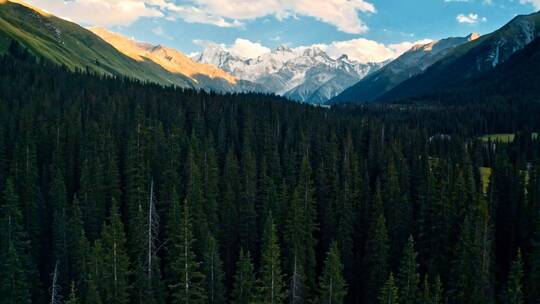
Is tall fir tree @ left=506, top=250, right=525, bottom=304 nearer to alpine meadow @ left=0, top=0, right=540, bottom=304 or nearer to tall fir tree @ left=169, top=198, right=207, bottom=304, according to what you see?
alpine meadow @ left=0, top=0, right=540, bottom=304

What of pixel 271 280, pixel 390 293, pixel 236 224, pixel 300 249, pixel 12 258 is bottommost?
pixel 390 293

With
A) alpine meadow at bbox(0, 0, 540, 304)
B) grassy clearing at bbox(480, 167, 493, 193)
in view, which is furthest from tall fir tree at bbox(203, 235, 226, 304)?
grassy clearing at bbox(480, 167, 493, 193)

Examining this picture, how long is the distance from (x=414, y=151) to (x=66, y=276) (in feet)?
286

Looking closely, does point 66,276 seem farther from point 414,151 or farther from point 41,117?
point 414,151

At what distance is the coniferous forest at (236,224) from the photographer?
5506cm

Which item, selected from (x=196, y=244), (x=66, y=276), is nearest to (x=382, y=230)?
(x=196, y=244)

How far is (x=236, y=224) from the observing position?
7656 centimetres

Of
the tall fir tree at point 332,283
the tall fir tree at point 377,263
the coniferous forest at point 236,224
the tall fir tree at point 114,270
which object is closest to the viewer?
the tall fir tree at point 114,270

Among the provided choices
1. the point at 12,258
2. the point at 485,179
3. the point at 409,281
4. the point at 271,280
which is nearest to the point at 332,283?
the point at 271,280

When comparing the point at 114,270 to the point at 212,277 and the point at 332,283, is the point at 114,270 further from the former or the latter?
the point at 332,283

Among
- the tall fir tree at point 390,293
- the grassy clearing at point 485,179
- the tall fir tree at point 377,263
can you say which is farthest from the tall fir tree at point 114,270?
the grassy clearing at point 485,179

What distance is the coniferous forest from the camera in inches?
2168

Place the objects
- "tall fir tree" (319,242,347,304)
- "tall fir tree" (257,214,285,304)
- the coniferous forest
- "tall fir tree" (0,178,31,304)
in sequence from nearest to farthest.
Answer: "tall fir tree" (257,214,285,304)
"tall fir tree" (319,242,347,304)
the coniferous forest
"tall fir tree" (0,178,31,304)

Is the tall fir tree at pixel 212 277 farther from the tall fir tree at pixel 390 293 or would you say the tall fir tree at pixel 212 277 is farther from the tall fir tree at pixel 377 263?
the tall fir tree at pixel 377 263
